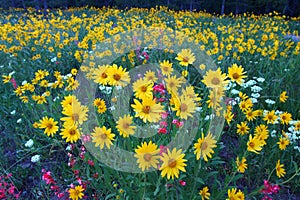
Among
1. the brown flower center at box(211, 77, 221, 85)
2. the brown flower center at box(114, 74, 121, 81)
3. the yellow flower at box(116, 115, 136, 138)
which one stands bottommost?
the yellow flower at box(116, 115, 136, 138)

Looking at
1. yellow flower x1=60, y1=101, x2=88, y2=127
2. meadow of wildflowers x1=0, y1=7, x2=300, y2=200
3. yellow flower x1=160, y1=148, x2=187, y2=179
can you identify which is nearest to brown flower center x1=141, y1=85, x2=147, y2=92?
meadow of wildflowers x1=0, y1=7, x2=300, y2=200

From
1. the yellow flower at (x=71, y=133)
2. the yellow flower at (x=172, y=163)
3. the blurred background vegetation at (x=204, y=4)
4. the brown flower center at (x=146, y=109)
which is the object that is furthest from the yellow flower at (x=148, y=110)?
the blurred background vegetation at (x=204, y=4)

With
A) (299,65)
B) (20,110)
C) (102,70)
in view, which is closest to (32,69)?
(20,110)

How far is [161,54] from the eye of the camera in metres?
4.21

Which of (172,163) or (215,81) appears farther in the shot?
(215,81)

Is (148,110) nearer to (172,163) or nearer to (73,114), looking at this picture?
(172,163)

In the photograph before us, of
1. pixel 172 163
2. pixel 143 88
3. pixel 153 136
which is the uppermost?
pixel 143 88

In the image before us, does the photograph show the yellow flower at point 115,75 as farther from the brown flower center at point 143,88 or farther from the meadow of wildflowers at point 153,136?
the brown flower center at point 143,88

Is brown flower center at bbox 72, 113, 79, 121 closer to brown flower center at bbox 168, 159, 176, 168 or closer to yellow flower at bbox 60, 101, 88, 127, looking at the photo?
yellow flower at bbox 60, 101, 88, 127

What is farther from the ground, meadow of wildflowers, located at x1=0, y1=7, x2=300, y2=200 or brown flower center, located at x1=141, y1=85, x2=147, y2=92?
brown flower center, located at x1=141, y1=85, x2=147, y2=92

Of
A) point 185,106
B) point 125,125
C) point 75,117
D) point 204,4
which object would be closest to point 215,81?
point 185,106

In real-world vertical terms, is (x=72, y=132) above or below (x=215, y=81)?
below

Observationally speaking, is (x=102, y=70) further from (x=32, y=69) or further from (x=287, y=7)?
(x=287, y=7)

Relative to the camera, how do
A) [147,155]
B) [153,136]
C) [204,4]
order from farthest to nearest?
[204,4] < [153,136] < [147,155]
